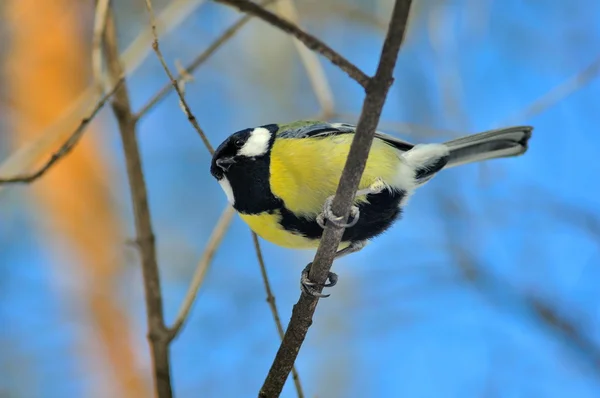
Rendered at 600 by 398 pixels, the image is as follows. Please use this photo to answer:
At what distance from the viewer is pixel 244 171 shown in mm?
1900

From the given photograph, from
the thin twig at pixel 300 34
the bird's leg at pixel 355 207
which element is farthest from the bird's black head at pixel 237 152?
the thin twig at pixel 300 34

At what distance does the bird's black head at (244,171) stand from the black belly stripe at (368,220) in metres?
0.08

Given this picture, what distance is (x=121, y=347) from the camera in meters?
4.79

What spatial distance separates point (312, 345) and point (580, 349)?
248 cm

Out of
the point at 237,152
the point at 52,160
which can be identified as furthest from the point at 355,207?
the point at 52,160

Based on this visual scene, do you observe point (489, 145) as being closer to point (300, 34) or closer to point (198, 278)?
point (198, 278)

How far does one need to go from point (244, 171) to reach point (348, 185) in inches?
28.4

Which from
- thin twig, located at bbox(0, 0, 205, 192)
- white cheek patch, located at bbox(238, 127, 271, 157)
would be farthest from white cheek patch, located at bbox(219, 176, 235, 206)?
thin twig, located at bbox(0, 0, 205, 192)

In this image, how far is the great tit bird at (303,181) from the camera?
183 cm

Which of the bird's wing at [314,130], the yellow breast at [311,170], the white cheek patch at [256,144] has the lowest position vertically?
the yellow breast at [311,170]

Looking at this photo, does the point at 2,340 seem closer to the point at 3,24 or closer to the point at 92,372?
the point at 92,372

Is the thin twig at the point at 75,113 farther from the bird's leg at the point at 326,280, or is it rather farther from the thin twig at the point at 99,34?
the bird's leg at the point at 326,280

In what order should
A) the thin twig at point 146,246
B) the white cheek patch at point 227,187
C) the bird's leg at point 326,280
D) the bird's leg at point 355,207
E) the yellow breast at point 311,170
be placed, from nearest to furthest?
the bird's leg at point 326,280
the bird's leg at point 355,207
the thin twig at point 146,246
the yellow breast at point 311,170
the white cheek patch at point 227,187

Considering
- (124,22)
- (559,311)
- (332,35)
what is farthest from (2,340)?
(559,311)
